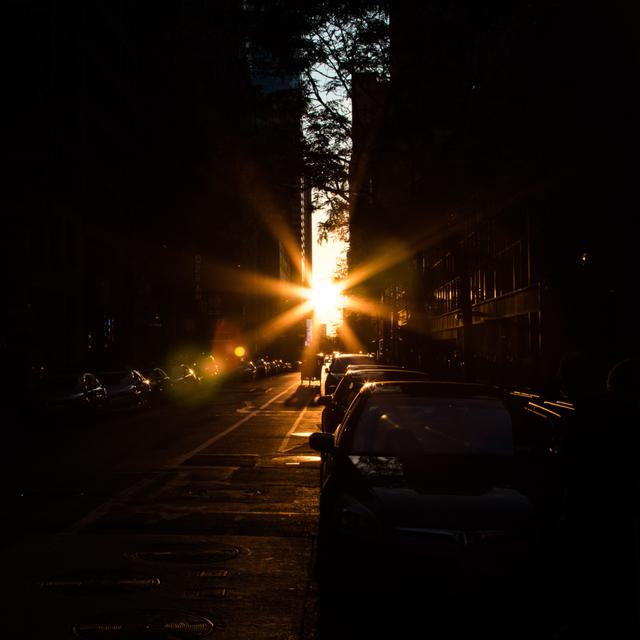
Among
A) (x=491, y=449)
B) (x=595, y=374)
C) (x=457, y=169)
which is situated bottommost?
(x=491, y=449)

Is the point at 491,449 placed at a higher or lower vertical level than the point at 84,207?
lower

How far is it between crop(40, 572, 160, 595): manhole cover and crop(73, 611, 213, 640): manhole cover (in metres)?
0.67

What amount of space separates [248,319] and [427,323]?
10756cm

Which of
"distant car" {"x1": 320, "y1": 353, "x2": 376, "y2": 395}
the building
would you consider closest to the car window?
"distant car" {"x1": 320, "y1": 353, "x2": 376, "y2": 395}

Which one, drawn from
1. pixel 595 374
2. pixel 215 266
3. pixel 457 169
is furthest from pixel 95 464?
pixel 215 266

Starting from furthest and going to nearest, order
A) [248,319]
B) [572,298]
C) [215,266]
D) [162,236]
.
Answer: [248,319] → [215,266] → [162,236] → [572,298]

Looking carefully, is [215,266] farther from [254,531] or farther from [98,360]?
A: [254,531]

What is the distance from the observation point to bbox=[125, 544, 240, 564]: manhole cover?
8.41 meters

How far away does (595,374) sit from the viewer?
5508mm

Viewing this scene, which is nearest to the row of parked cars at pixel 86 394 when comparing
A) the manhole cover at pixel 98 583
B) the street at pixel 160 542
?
the street at pixel 160 542

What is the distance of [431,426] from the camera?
304 inches

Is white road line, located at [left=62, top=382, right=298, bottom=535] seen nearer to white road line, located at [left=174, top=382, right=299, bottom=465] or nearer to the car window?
white road line, located at [left=174, top=382, right=299, bottom=465]

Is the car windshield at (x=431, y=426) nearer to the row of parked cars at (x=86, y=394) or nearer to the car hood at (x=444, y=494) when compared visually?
the car hood at (x=444, y=494)

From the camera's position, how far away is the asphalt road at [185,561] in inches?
239
